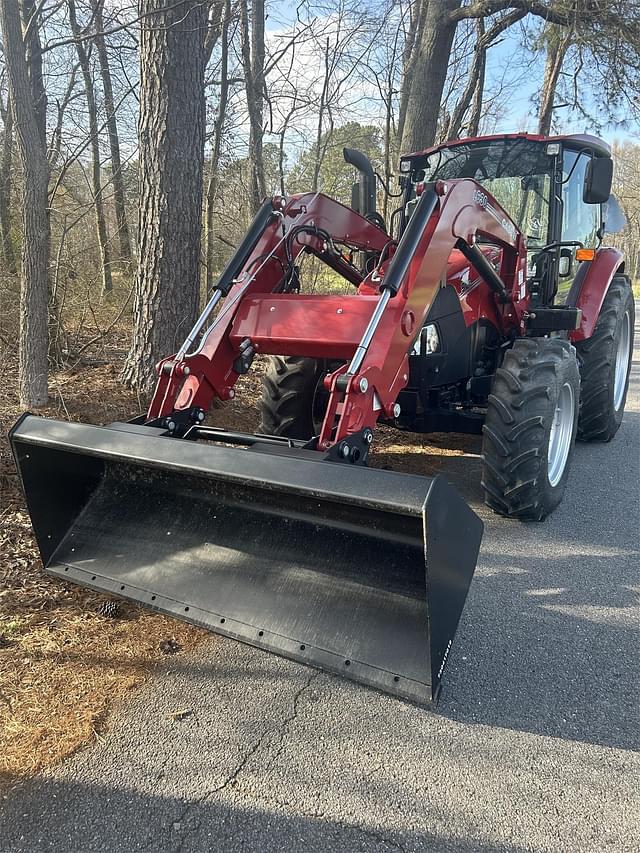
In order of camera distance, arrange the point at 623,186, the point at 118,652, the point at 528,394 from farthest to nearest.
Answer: the point at 623,186 → the point at 528,394 → the point at 118,652

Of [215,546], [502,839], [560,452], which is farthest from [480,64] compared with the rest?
[502,839]

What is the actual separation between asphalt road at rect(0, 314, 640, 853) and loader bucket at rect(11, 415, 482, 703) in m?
0.24

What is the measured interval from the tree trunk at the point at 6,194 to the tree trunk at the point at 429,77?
19.2 feet

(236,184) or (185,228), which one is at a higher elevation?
(236,184)

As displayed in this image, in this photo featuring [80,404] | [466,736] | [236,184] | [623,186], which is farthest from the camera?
[623,186]

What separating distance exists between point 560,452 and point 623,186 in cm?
4153

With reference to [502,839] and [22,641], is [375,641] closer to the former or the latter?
[502,839]

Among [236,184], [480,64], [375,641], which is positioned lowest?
[375,641]

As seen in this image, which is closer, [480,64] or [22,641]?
[22,641]

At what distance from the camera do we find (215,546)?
2.89m

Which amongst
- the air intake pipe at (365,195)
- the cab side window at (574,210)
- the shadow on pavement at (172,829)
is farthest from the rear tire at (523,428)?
the shadow on pavement at (172,829)

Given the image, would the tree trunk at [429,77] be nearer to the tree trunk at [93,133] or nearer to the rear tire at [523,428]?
the tree trunk at [93,133]

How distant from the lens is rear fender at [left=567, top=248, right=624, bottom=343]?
5254 millimetres

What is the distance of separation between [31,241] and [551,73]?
11.3 metres
